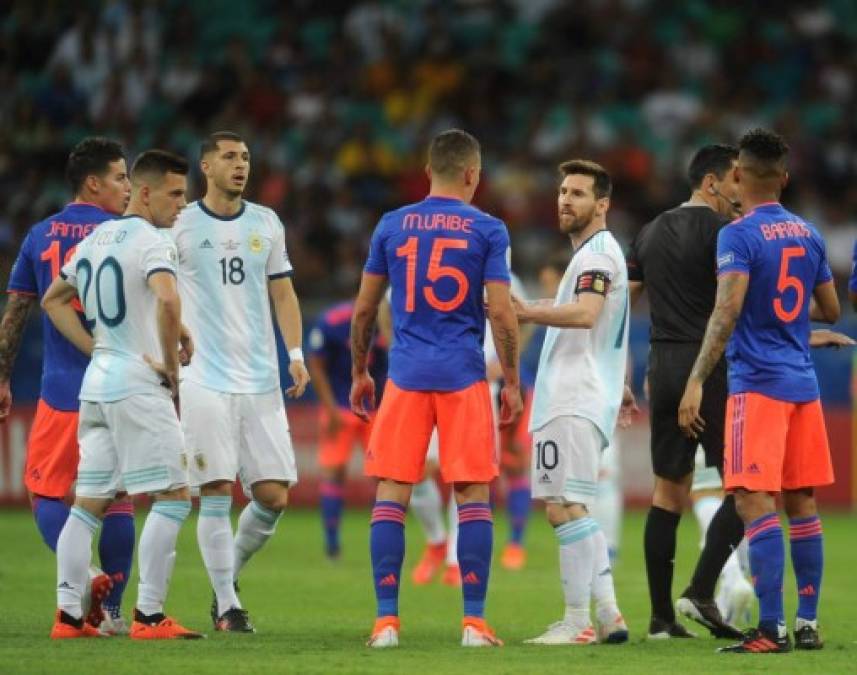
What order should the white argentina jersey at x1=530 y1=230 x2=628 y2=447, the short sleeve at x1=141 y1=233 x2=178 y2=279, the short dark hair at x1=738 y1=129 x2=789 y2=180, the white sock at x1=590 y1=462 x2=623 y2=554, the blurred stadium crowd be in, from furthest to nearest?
the blurred stadium crowd, the white sock at x1=590 y1=462 x2=623 y2=554, the white argentina jersey at x1=530 y1=230 x2=628 y2=447, the short sleeve at x1=141 y1=233 x2=178 y2=279, the short dark hair at x1=738 y1=129 x2=789 y2=180

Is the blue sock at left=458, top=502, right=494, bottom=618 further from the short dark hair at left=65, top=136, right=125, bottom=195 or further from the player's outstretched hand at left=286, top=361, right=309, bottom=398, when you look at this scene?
the short dark hair at left=65, top=136, right=125, bottom=195

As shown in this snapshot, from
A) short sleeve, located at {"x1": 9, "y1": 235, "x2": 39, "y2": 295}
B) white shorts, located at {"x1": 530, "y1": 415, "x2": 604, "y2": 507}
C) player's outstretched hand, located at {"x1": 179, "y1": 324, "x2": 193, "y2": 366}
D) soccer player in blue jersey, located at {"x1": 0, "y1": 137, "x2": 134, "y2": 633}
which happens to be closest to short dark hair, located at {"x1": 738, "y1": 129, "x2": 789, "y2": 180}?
white shorts, located at {"x1": 530, "y1": 415, "x2": 604, "y2": 507}

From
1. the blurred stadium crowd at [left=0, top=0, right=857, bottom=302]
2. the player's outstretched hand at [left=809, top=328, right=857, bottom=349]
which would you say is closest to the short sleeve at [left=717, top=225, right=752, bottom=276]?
the player's outstretched hand at [left=809, top=328, right=857, bottom=349]

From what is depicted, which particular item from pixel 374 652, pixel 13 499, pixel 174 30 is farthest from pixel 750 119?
pixel 374 652

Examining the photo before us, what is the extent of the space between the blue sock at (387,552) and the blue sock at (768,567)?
1674 mm

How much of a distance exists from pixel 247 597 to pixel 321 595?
1.64ft

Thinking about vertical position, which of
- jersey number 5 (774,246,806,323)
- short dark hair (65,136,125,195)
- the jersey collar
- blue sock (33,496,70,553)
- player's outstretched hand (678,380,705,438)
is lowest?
blue sock (33,496,70,553)

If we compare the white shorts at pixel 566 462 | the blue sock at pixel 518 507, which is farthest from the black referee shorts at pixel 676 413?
the blue sock at pixel 518 507

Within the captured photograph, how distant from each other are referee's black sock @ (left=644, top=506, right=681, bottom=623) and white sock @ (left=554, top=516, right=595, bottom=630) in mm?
595

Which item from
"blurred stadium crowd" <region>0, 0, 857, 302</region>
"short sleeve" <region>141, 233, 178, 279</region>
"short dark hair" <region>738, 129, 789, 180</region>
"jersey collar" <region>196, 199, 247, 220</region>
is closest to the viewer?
"short dark hair" <region>738, 129, 789, 180</region>

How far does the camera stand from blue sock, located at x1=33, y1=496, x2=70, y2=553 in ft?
32.5

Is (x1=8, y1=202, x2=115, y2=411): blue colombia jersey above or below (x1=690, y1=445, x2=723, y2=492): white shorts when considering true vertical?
above

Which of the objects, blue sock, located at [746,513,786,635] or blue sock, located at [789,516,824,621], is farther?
blue sock, located at [789,516,824,621]

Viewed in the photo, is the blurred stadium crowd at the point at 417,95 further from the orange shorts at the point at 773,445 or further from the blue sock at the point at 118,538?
the orange shorts at the point at 773,445
